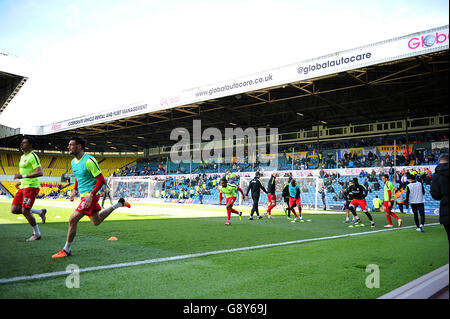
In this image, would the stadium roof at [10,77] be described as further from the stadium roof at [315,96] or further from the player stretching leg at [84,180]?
the player stretching leg at [84,180]

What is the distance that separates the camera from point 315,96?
25547 mm

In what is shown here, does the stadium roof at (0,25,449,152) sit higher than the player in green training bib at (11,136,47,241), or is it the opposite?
the stadium roof at (0,25,449,152)

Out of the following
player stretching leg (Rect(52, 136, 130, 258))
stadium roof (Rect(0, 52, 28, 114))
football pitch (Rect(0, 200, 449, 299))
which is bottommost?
football pitch (Rect(0, 200, 449, 299))

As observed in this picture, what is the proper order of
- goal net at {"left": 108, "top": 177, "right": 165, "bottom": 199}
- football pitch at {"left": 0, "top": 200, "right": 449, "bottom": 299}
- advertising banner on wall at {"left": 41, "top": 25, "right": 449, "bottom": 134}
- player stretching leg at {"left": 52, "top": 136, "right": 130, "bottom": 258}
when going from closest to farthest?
1. football pitch at {"left": 0, "top": 200, "right": 449, "bottom": 299}
2. player stretching leg at {"left": 52, "top": 136, "right": 130, "bottom": 258}
3. advertising banner on wall at {"left": 41, "top": 25, "right": 449, "bottom": 134}
4. goal net at {"left": 108, "top": 177, "right": 165, "bottom": 199}

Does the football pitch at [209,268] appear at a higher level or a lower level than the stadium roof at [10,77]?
lower

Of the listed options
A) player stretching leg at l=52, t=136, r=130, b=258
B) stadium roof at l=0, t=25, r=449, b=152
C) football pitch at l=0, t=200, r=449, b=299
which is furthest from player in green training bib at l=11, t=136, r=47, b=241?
stadium roof at l=0, t=25, r=449, b=152

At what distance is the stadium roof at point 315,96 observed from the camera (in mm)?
16833

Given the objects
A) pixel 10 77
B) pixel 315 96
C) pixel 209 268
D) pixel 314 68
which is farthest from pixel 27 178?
pixel 10 77

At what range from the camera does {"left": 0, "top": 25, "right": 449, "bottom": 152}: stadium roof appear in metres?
16.8

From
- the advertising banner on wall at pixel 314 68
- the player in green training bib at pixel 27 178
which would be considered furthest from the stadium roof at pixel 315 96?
the player in green training bib at pixel 27 178

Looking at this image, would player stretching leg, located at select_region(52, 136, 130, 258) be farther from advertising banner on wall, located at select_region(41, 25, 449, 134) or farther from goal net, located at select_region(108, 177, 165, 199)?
goal net, located at select_region(108, 177, 165, 199)

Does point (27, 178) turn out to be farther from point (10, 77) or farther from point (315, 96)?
point (10, 77)
